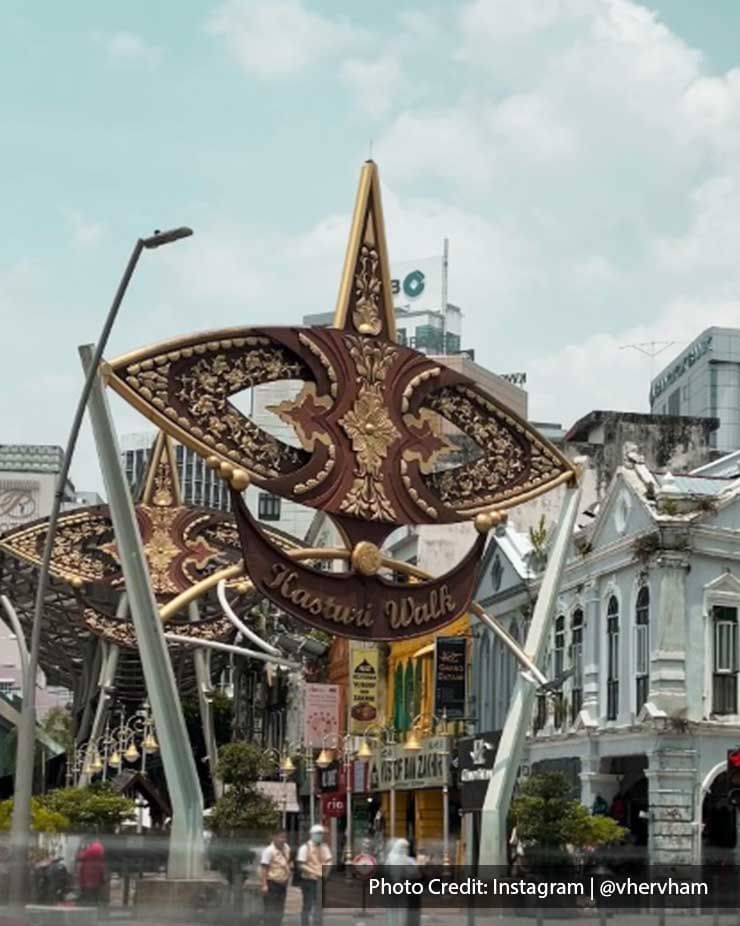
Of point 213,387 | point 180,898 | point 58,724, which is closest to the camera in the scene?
point 180,898

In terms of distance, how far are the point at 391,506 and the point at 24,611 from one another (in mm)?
45763

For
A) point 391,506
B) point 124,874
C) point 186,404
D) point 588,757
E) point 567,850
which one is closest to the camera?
point 124,874

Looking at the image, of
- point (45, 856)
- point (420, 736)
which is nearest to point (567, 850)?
point (45, 856)

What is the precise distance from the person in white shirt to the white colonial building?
52.0 ft

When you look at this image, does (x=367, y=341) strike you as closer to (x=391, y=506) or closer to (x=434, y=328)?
(x=391, y=506)

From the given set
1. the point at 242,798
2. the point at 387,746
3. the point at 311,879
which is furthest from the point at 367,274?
the point at 387,746

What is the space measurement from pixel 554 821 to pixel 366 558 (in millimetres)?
10214

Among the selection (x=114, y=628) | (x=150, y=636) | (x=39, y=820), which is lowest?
(x=39, y=820)

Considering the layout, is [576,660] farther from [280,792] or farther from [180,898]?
[180,898]

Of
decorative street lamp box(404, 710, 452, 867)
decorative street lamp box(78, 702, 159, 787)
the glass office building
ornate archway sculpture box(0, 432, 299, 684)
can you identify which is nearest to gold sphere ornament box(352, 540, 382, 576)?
decorative street lamp box(404, 710, 452, 867)

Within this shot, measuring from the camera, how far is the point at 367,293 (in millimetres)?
31203

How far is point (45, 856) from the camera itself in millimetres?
24469

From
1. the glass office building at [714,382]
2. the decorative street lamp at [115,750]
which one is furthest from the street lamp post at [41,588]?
the glass office building at [714,382]

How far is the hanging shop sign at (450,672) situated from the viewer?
49.9m
